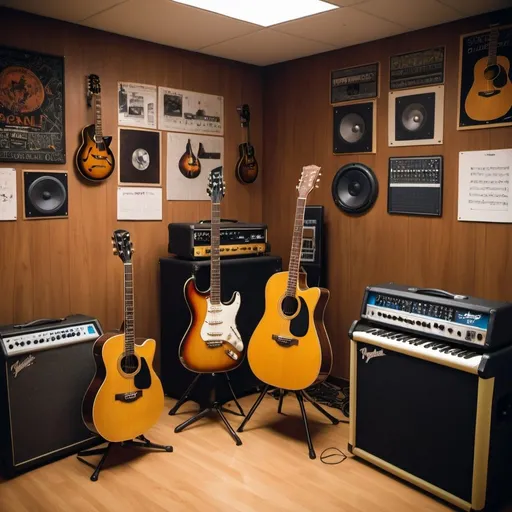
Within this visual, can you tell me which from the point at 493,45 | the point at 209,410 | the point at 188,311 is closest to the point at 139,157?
the point at 188,311

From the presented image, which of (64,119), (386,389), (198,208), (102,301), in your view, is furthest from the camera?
(198,208)

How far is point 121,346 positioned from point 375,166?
196 cm

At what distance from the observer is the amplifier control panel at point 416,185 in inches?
132

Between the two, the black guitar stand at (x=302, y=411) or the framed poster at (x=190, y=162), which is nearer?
the black guitar stand at (x=302, y=411)

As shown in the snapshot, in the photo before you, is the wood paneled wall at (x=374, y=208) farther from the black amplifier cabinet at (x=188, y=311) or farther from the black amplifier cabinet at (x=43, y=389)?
the black amplifier cabinet at (x=43, y=389)

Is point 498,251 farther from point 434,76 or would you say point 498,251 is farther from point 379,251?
point 434,76

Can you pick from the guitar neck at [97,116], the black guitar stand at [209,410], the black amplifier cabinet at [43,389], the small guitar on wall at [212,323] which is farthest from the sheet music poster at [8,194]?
the black guitar stand at [209,410]

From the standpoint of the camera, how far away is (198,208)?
13.2 ft

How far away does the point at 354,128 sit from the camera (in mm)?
3760

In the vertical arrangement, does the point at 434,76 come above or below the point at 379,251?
above

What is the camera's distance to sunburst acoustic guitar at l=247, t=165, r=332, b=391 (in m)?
3.00

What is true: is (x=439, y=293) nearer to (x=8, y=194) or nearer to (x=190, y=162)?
(x=190, y=162)

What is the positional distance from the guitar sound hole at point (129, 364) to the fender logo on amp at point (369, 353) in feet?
3.68

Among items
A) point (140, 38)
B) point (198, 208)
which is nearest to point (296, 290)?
point (198, 208)
